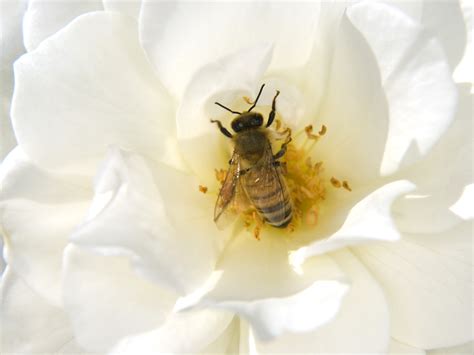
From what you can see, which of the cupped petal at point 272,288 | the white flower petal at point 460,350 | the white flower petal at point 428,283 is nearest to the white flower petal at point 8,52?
the cupped petal at point 272,288

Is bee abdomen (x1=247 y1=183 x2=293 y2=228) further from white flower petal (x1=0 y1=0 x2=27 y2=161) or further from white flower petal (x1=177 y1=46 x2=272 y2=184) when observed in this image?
white flower petal (x1=0 y1=0 x2=27 y2=161)

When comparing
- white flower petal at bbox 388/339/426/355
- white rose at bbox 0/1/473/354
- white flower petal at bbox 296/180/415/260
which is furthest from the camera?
white flower petal at bbox 388/339/426/355

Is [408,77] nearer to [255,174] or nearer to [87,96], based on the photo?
[255,174]

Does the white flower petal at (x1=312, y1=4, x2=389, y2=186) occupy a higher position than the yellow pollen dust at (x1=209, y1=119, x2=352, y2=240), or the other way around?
the white flower petal at (x1=312, y1=4, x2=389, y2=186)

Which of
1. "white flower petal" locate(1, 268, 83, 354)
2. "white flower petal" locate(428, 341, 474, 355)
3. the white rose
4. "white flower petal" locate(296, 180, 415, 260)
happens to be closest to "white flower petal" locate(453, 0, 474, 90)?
the white rose

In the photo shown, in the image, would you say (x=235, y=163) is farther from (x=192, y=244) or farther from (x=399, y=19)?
(x=399, y=19)

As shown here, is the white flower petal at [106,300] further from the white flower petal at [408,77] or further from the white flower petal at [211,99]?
the white flower petal at [408,77]

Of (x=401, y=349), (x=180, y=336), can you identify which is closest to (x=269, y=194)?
(x=180, y=336)
